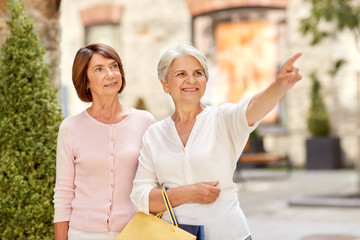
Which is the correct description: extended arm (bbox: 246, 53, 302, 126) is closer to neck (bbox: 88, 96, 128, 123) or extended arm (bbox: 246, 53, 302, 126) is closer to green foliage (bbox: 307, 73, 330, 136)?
neck (bbox: 88, 96, 128, 123)

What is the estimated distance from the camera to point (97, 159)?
2.53 metres

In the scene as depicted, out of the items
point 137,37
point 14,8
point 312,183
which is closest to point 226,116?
point 14,8

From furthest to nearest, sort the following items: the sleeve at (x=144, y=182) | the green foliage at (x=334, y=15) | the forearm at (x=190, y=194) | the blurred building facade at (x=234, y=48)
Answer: the blurred building facade at (x=234, y=48) < the green foliage at (x=334, y=15) < the sleeve at (x=144, y=182) < the forearm at (x=190, y=194)

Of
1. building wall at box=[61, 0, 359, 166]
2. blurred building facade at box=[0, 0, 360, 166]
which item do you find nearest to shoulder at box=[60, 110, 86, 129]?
blurred building facade at box=[0, 0, 360, 166]

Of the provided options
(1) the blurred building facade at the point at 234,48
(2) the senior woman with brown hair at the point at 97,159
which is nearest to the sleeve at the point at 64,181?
(2) the senior woman with brown hair at the point at 97,159

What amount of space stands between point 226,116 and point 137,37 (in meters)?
14.7

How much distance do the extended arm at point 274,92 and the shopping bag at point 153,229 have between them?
0.41m

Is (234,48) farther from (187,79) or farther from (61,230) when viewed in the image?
(187,79)

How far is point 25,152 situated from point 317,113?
11568mm

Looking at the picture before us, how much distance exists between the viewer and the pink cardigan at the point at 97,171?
99.2 inches

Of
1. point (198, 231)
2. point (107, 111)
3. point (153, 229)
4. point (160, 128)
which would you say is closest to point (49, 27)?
point (107, 111)

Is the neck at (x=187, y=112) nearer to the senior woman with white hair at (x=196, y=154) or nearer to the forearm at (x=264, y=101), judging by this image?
the senior woman with white hair at (x=196, y=154)

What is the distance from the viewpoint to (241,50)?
1562 centimetres

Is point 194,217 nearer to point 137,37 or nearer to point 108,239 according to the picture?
point 108,239
